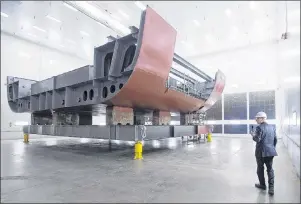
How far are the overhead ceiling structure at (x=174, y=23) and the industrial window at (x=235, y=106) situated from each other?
122 centimetres

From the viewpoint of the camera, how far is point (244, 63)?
14.0 meters

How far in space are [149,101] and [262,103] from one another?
10.6 m

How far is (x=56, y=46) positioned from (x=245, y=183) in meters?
14.6

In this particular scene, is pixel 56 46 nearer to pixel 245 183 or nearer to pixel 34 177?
pixel 34 177

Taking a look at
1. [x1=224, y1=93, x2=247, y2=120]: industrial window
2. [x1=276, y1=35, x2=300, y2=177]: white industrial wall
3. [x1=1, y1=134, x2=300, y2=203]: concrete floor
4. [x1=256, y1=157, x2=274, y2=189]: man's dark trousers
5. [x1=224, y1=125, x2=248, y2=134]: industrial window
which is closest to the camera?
[x1=1, y1=134, x2=300, y2=203]: concrete floor

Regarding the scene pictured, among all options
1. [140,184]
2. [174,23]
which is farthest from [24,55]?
[140,184]

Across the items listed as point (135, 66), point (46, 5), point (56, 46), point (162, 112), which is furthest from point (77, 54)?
point (135, 66)

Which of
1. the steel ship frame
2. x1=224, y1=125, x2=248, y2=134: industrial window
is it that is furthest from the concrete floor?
x1=224, y1=125, x2=248, y2=134: industrial window

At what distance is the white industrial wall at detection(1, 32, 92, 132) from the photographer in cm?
1142

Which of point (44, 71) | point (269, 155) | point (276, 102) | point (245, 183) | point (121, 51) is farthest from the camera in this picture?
point (44, 71)

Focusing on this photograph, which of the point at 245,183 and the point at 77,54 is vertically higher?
the point at 77,54

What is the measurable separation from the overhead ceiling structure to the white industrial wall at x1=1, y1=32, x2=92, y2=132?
1.73 feet

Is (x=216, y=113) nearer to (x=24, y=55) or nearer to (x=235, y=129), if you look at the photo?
(x=235, y=129)

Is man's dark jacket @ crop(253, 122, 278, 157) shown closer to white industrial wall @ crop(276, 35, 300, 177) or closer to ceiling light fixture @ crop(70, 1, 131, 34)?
white industrial wall @ crop(276, 35, 300, 177)
